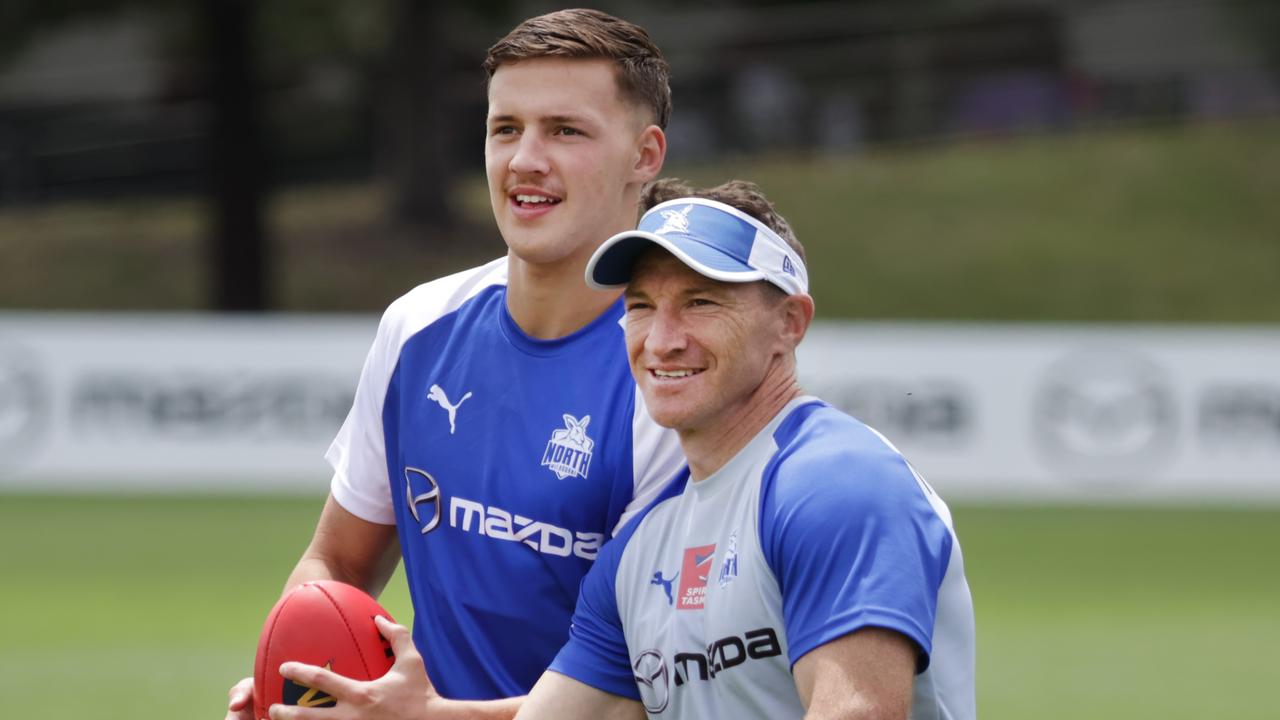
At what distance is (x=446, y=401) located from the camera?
4.81 meters

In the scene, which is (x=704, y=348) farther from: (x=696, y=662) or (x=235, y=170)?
(x=235, y=170)

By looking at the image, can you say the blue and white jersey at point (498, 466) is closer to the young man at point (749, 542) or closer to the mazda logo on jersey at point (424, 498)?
the mazda logo on jersey at point (424, 498)

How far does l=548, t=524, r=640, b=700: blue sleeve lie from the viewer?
429cm

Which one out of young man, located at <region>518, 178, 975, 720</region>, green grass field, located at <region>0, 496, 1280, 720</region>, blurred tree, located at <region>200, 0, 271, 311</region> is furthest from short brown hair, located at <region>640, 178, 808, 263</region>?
blurred tree, located at <region>200, 0, 271, 311</region>

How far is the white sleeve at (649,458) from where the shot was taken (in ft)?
14.6

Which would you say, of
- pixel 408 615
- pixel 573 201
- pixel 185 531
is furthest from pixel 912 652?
pixel 185 531

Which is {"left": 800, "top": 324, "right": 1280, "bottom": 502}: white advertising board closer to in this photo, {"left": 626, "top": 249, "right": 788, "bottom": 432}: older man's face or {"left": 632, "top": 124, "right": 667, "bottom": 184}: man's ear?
{"left": 632, "top": 124, "right": 667, "bottom": 184}: man's ear

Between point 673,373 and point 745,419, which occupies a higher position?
point 673,373

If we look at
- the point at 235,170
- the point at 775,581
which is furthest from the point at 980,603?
Result: the point at 235,170

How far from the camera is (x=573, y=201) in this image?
457cm

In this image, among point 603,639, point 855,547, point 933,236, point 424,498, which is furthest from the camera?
point 933,236

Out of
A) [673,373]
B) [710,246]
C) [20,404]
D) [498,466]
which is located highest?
[710,246]

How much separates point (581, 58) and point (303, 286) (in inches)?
984

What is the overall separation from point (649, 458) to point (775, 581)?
0.77 meters
